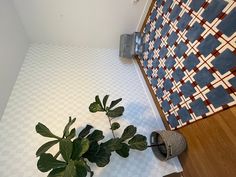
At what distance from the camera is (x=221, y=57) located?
111cm

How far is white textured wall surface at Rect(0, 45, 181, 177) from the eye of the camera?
1383 millimetres

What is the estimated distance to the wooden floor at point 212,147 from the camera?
1.04m

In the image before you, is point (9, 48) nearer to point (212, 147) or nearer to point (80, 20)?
point (80, 20)

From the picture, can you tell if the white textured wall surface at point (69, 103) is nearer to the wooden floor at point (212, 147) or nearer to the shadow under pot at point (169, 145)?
the shadow under pot at point (169, 145)

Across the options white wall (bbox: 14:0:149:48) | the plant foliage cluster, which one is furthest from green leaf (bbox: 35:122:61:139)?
white wall (bbox: 14:0:149:48)

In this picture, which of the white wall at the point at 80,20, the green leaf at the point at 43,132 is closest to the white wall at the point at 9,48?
the white wall at the point at 80,20

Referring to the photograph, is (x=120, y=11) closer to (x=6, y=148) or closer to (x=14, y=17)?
(x=14, y=17)

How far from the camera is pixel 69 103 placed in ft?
5.68

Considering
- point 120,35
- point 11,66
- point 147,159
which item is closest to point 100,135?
point 147,159

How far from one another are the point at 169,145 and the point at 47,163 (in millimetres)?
836

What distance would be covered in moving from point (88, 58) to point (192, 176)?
1.68 m

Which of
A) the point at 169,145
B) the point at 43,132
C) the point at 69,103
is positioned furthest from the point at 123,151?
the point at 69,103

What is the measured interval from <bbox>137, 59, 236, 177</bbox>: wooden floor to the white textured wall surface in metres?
0.21

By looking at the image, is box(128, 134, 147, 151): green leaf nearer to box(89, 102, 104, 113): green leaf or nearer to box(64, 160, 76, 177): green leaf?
box(89, 102, 104, 113): green leaf
